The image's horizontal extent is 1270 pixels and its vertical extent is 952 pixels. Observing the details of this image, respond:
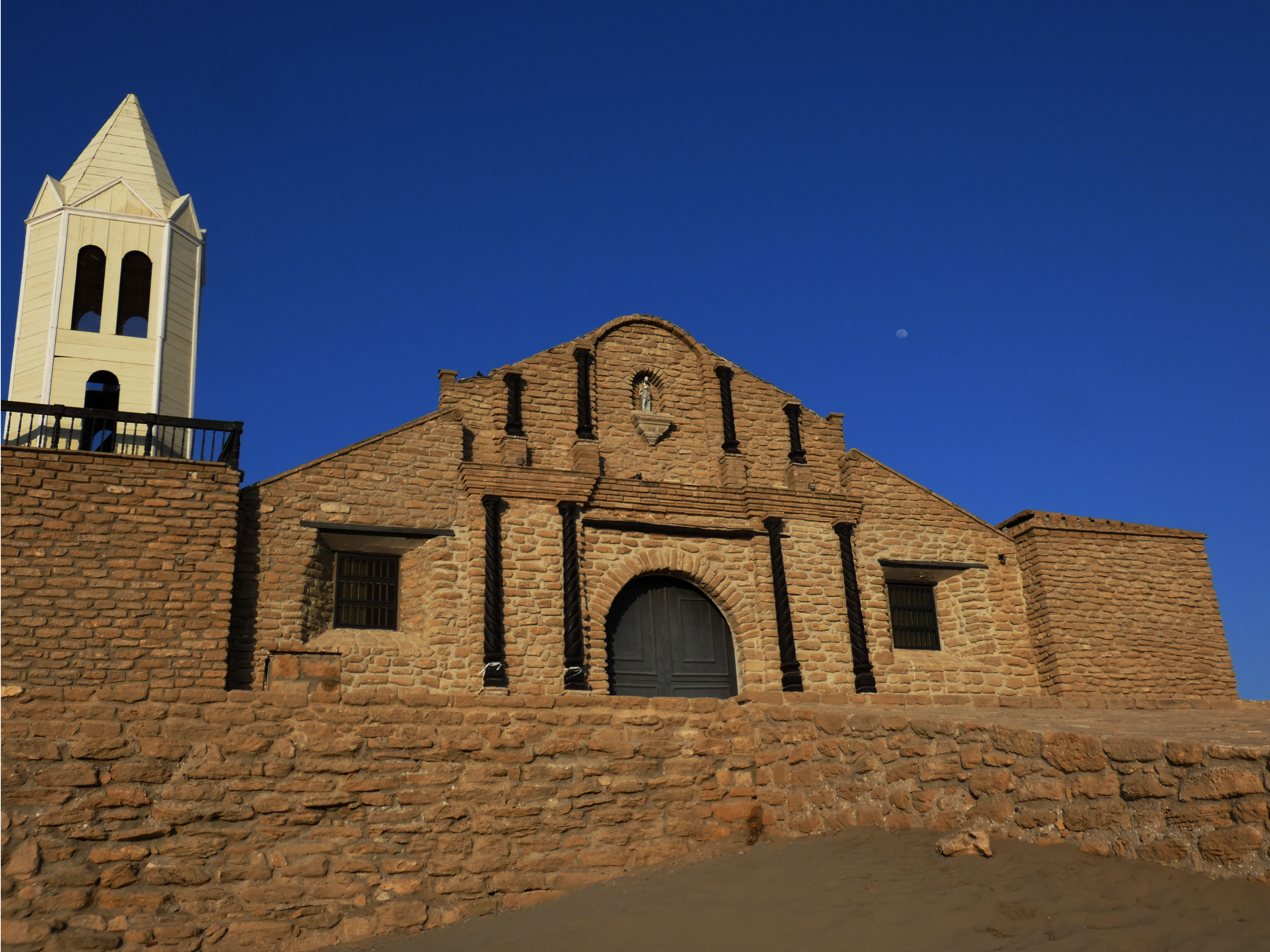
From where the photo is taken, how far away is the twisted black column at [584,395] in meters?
16.2

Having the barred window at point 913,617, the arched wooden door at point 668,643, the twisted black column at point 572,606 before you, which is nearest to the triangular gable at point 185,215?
the twisted black column at point 572,606

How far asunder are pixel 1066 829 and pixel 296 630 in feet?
31.9

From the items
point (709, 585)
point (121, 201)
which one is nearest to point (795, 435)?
point (709, 585)

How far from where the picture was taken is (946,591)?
1738 centimetres

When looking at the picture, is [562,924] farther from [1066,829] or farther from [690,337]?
[690,337]

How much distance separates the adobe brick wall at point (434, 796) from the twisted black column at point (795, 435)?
25.4ft

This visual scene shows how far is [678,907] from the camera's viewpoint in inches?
303

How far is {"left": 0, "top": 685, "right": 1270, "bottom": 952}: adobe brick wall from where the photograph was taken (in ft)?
23.6

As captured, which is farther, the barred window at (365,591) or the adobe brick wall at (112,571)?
the barred window at (365,591)

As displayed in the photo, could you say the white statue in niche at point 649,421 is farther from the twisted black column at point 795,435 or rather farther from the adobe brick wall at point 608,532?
the twisted black column at point 795,435

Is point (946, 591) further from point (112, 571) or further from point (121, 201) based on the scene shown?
point (121, 201)

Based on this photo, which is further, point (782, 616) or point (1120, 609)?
point (1120, 609)

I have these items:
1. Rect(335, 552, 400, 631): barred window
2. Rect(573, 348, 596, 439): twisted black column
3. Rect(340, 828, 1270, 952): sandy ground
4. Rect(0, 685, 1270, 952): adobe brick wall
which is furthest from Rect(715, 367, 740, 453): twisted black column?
Rect(340, 828, 1270, 952): sandy ground

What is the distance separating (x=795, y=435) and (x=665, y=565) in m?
3.43
